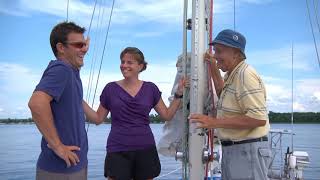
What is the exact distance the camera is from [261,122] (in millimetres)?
3197

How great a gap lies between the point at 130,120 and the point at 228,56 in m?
1.20

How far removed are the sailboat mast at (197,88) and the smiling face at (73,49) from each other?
1239 millimetres

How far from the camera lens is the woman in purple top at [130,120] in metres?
4.12

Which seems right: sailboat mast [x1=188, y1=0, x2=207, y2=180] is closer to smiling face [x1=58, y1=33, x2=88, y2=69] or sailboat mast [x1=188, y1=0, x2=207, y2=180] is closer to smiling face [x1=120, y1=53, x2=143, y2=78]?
smiling face [x1=120, y1=53, x2=143, y2=78]

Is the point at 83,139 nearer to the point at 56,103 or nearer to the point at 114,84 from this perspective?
the point at 56,103

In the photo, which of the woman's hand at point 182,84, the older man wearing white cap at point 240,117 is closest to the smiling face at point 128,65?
the woman's hand at point 182,84

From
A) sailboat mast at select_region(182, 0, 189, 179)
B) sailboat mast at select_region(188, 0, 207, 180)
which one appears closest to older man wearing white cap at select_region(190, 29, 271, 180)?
sailboat mast at select_region(188, 0, 207, 180)

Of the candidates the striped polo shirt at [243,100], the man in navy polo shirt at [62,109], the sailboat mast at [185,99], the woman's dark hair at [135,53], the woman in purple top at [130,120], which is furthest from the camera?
the woman's dark hair at [135,53]

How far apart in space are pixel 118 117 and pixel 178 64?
0.83m

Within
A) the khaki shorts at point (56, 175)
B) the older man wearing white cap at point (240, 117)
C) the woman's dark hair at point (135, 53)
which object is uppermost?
the woman's dark hair at point (135, 53)

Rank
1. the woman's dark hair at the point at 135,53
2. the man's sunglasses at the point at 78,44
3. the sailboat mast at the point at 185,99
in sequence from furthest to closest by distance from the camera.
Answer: the woman's dark hair at the point at 135,53 → the sailboat mast at the point at 185,99 → the man's sunglasses at the point at 78,44

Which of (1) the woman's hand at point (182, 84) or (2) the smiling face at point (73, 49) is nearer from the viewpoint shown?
(2) the smiling face at point (73, 49)

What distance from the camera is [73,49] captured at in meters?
2.95

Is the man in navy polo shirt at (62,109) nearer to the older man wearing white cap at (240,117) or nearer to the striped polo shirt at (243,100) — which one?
the older man wearing white cap at (240,117)
